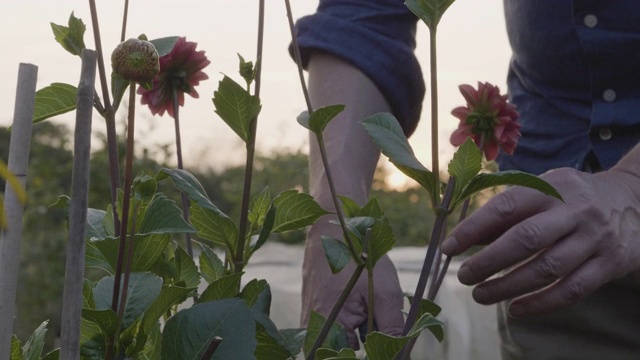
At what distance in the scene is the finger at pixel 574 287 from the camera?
46.8 inches

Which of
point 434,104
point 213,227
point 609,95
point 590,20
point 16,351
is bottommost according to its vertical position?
point 16,351

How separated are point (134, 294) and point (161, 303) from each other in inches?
0.9

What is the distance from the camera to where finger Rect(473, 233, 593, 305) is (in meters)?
1.14

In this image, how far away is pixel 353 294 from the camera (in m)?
1.24

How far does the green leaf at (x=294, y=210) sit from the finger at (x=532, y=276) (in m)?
0.37

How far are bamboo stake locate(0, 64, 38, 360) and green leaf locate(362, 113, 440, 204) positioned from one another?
260 millimetres

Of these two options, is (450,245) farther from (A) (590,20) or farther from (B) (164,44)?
(A) (590,20)

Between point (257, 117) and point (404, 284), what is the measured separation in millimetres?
2065

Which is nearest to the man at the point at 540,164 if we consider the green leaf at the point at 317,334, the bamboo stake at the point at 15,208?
the green leaf at the point at 317,334

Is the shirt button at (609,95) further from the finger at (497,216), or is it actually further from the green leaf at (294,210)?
the green leaf at (294,210)

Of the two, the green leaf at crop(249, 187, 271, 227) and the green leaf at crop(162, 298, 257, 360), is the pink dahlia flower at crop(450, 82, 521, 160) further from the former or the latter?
the green leaf at crop(162, 298, 257, 360)

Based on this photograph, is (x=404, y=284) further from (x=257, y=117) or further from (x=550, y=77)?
(x=257, y=117)

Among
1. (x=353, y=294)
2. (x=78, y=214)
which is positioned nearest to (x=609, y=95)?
(x=353, y=294)

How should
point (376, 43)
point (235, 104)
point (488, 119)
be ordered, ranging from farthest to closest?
1. point (376, 43)
2. point (488, 119)
3. point (235, 104)
